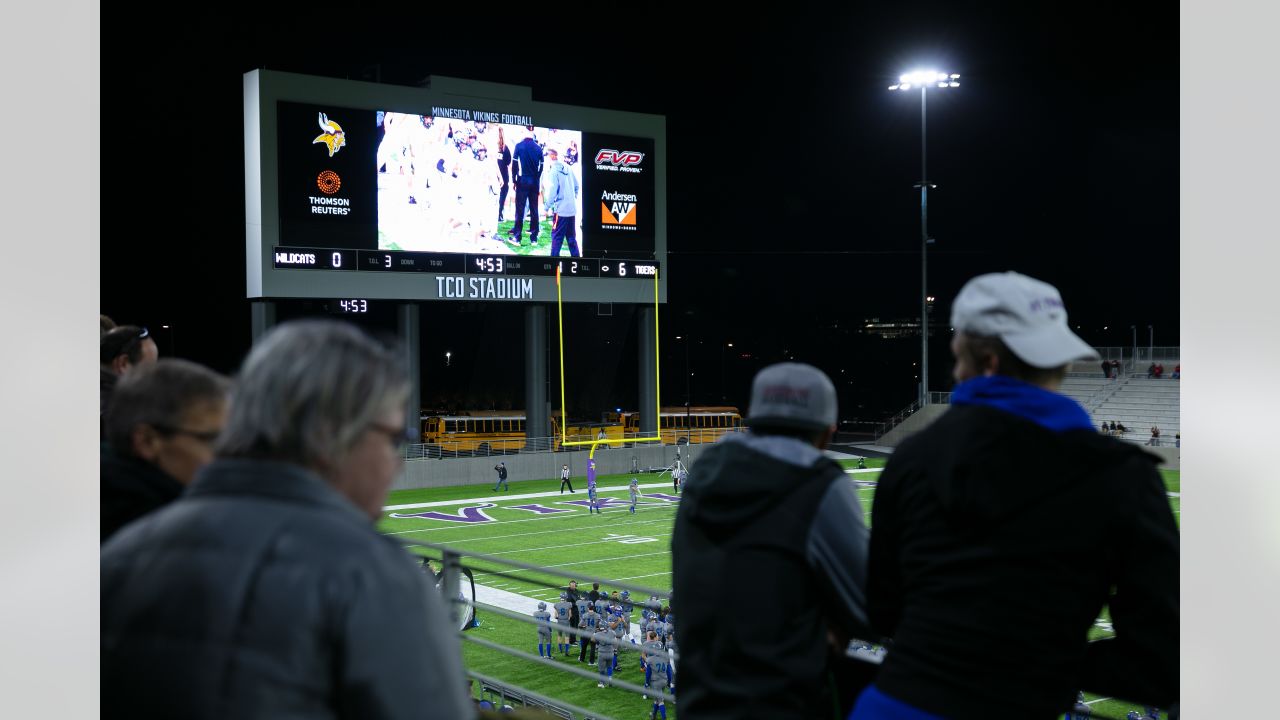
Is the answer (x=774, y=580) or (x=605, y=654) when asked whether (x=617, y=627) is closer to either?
(x=605, y=654)

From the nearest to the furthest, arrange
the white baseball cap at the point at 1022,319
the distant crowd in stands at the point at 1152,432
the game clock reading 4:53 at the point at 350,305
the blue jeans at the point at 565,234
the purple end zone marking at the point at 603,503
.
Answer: the white baseball cap at the point at 1022,319 → the purple end zone marking at the point at 603,503 → the game clock reading 4:53 at the point at 350,305 → the blue jeans at the point at 565,234 → the distant crowd in stands at the point at 1152,432

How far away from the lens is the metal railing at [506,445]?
34.6 metres

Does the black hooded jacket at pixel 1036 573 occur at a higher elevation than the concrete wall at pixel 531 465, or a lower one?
higher

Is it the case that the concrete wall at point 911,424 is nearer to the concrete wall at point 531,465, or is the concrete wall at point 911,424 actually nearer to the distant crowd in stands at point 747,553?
the concrete wall at point 531,465

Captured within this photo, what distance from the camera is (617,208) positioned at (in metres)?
35.2

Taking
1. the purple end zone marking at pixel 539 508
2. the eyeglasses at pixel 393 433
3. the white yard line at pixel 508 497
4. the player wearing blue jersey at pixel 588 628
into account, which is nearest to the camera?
the eyeglasses at pixel 393 433

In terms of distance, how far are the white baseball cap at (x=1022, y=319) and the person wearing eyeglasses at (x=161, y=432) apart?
1.51 meters

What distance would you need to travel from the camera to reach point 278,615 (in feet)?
4.03

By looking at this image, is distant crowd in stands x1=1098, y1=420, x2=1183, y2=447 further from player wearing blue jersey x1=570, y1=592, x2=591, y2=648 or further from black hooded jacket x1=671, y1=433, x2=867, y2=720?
black hooded jacket x1=671, y1=433, x2=867, y2=720

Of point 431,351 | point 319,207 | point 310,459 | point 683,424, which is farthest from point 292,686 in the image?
point 431,351

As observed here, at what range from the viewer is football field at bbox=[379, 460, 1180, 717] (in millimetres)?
14711

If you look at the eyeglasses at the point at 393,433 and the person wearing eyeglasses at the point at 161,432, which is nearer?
the eyeglasses at the point at 393,433

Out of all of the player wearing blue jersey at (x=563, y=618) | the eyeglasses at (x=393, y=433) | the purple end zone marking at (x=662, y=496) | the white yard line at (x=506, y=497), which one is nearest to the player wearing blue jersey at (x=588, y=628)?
the player wearing blue jersey at (x=563, y=618)

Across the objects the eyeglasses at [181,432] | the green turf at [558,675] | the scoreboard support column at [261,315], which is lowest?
the green turf at [558,675]
